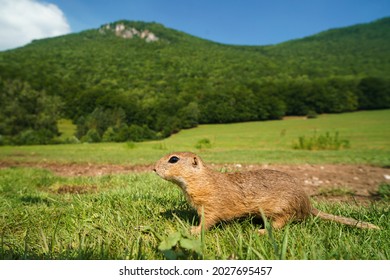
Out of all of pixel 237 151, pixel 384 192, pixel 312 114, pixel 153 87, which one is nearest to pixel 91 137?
pixel 237 151

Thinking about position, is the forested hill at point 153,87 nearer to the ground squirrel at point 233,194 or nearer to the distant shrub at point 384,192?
the distant shrub at point 384,192

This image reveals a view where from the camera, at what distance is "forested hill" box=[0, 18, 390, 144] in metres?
42.6

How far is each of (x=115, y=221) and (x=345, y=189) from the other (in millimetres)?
5362

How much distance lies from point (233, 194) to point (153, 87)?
66.4m

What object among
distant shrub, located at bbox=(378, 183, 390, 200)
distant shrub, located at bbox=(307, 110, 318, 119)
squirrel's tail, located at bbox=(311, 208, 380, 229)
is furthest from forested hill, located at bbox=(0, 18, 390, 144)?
squirrel's tail, located at bbox=(311, 208, 380, 229)

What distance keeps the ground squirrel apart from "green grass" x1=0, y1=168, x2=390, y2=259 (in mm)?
105

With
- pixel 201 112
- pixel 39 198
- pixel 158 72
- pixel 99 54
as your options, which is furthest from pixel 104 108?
pixel 39 198

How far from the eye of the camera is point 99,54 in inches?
2259

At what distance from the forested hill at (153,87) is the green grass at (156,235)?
32.4 metres

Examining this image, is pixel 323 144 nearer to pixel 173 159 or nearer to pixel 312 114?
pixel 173 159
